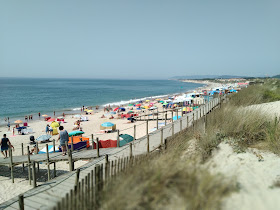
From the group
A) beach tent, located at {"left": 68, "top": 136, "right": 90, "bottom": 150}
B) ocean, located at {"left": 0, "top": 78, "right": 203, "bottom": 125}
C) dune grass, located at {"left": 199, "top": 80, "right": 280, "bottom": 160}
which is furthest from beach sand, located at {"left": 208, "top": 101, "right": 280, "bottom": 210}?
ocean, located at {"left": 0, "top": 78, "right": 203, "bottom": 125}

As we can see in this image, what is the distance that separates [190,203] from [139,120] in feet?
76.9

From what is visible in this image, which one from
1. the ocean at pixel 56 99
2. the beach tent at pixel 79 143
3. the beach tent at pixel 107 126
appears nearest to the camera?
the beach tent at pixel 79 143

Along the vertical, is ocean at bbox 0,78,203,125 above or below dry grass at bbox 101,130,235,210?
below

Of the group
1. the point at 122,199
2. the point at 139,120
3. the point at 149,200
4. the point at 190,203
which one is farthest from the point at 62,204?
the point at 139,120

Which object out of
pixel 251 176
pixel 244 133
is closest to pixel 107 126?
pixel 244 133

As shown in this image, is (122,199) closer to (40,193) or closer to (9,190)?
(40,193)

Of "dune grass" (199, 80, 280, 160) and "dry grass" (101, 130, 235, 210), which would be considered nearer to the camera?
"dry grass" (101, 130, 235, 210)

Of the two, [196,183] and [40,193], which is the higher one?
[196,183]

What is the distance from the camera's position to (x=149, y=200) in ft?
8.47

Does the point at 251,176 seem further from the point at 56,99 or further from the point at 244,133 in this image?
the point at 56,99

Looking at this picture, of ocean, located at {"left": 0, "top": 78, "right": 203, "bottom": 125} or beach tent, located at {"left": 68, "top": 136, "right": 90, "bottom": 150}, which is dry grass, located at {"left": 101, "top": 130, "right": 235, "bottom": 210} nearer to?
beach tent, located at {"left": 68, "top": 136, "right": 90, "bottom": 150}

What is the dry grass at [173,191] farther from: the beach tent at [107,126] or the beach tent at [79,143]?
the beach tent at [107,126]

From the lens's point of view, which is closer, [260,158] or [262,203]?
[262,203]

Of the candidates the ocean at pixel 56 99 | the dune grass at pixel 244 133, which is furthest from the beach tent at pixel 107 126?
the ocean at pixel 56 99
